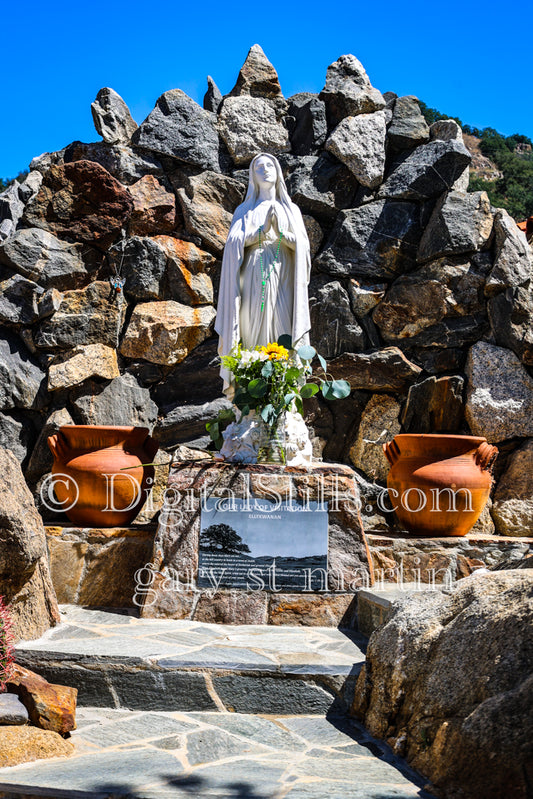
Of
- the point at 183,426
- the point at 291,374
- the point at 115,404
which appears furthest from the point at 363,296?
the point at 291,374

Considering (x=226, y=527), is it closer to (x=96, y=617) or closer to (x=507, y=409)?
(x=96, y=617)

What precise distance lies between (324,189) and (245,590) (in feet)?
16.5

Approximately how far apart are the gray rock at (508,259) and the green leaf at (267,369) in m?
3.51

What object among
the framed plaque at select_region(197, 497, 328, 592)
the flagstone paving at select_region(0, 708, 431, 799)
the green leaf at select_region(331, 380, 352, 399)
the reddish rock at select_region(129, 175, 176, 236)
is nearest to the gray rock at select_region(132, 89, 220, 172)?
the reddish rock at select_region(129, 175, 176, 236)

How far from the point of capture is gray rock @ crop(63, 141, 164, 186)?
24.3 feet

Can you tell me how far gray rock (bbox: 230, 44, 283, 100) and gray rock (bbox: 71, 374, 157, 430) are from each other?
12.1 ft

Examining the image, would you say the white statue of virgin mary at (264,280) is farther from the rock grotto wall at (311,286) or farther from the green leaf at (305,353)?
the rock grotto wall at (311,286)

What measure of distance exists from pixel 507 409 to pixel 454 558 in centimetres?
289

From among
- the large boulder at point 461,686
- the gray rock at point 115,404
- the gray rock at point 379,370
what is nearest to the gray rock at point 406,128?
the gray rock at point 379,370

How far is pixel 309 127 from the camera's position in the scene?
7.71 m

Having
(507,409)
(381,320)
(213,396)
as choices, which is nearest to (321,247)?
(381,320)

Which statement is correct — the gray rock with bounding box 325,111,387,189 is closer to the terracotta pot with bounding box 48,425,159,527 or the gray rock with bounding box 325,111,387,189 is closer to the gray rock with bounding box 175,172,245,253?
the gray rock with bounding box 175,172,245,253

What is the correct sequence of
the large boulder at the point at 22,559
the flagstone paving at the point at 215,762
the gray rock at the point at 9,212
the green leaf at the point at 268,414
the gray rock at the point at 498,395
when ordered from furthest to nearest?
the gray rock at the point at 9,212 < the gray rock at the point at 498,395 < the green leaf at the point at 268,414 < the large boulder at the point at 22,559 < the flagstone paving at the point at 215,762

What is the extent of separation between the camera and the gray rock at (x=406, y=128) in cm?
755
